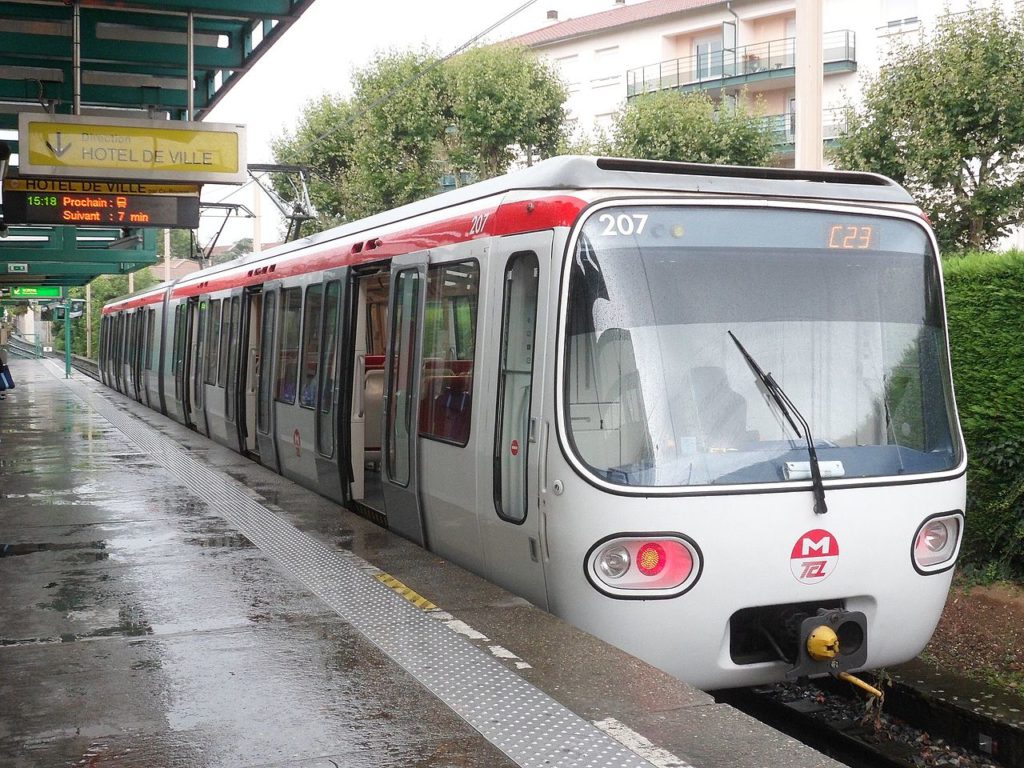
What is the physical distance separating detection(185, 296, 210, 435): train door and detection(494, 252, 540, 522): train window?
1160 centimetres

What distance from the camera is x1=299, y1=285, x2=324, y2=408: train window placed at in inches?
417

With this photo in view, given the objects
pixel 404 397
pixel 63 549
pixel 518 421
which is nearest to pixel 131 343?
pixel 63 549

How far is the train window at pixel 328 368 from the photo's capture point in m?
10.1

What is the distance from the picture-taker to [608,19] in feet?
156

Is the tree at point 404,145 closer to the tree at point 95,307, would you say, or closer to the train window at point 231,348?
the train window at point 231,348

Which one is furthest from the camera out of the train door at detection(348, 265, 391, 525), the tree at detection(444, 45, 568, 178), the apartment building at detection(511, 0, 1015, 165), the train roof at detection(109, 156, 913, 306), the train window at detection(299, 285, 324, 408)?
the apartment building at detection(511, 0, 1015, 165)

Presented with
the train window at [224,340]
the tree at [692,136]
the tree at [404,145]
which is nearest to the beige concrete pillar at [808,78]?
the train window at [224,340]

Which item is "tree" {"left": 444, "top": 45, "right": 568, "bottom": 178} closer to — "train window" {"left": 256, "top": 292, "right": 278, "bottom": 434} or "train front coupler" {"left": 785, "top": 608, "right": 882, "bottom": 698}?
"train window" {"left": 256, "top": 292, "right": 278, "bottom": 434}

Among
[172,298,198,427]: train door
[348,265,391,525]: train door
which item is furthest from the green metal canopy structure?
[172,298,198,427]: train door

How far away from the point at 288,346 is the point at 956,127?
10.9m

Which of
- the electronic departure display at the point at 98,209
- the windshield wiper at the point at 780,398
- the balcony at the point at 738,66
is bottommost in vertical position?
the windshield wiper at the point at 780,398

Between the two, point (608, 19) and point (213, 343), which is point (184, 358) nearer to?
point (213, 343)

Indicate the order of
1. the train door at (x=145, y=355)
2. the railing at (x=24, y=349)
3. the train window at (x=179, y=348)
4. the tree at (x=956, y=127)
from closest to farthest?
the tree at (x=956, y=127), the train window at (x=179, y=348), the train door at (x=145, y=355), the railing at (x=24, y=349)

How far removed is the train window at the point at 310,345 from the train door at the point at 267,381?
133cm
